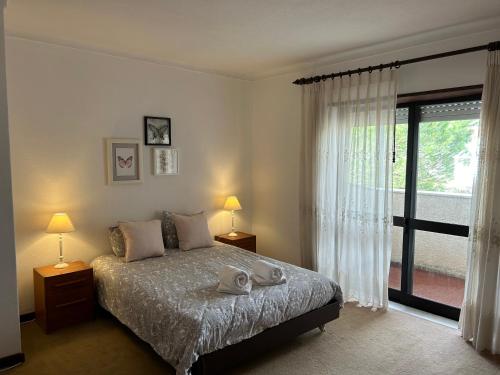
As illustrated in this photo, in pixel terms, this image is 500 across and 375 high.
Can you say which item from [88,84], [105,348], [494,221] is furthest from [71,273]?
[494,221]

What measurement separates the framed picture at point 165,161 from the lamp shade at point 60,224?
117cm

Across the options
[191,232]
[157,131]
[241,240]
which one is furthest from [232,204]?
[157,131]

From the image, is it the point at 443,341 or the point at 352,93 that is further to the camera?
the point at 352,93

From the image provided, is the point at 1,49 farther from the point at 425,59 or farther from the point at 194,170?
the point at 425,59

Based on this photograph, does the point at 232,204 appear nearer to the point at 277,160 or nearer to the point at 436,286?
the point at 277,160

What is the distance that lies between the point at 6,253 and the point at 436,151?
3923 millimetres

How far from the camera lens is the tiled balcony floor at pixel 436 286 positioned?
3.75 m

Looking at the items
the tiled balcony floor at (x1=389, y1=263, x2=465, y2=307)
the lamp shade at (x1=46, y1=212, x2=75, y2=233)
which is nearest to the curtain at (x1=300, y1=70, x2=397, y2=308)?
the tiled balcony floor at (x1=389, y1=263, x2=465, y2=307)

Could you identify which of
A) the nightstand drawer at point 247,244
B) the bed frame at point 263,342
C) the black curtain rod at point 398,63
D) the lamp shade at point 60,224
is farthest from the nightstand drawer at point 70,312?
the black curtain rod at point 398,63

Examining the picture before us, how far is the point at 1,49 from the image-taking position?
8.74ft

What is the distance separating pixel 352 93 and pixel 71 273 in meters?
3.37

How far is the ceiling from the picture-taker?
109 inches

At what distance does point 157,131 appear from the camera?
440 centimetres

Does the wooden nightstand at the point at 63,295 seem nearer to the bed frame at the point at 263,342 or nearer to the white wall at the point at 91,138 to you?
the white wall at the point at 91,138
